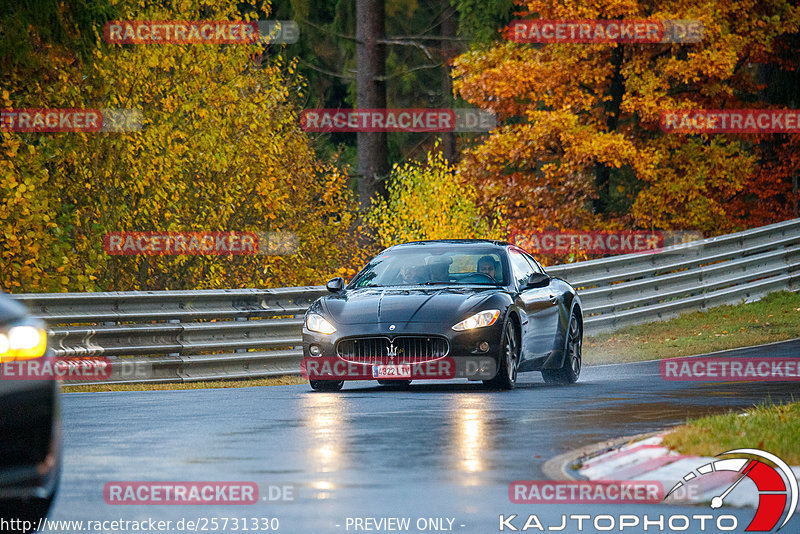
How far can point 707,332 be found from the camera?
81.9ft

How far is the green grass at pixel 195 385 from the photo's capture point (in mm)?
18203

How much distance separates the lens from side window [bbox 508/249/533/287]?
17812mm

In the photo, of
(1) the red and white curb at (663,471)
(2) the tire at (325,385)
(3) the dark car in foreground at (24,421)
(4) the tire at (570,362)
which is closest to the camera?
(3) the dark car in foreground at (24,421)

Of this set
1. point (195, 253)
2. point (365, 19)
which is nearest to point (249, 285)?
point (195, 253)

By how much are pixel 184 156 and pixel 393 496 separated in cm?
1632

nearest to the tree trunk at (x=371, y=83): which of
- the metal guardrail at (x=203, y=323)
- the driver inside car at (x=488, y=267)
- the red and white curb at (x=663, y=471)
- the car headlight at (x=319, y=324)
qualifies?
the metal guardrail at (x=203, y=323)

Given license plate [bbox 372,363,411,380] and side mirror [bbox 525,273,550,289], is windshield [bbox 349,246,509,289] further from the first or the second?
license plate [bbox 372,363,411,380]

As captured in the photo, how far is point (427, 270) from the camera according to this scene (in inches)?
701

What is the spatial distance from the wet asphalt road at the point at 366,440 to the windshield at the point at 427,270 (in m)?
1.13

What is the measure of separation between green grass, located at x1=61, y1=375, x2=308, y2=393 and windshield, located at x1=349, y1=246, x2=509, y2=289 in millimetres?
1847

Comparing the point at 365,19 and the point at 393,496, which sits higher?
the point at 365,19

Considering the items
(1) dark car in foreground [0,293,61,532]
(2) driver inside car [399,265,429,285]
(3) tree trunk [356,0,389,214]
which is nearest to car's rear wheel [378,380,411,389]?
(2) driver inside car [399,265,429,285]

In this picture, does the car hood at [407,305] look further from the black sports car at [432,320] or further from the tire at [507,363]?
the tire at [507,363]

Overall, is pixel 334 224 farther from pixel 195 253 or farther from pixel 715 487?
pixel 715 487
